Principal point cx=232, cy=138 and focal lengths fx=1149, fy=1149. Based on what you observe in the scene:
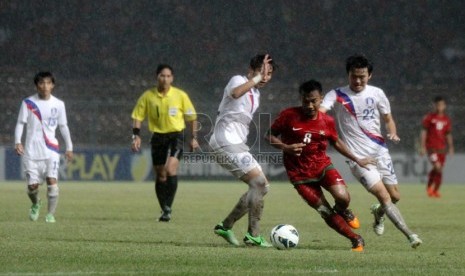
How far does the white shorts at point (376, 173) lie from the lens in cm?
1188

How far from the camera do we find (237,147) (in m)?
11.5

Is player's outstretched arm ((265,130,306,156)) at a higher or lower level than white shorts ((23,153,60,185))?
higher

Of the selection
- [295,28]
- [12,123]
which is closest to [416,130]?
[295,28]

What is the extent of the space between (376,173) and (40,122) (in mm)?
5824

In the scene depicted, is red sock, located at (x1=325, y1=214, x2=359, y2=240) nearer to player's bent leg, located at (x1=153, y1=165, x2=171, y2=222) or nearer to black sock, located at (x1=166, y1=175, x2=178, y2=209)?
player's bent leg, located at (x1=153, y1=165, x2=171, y2=222)

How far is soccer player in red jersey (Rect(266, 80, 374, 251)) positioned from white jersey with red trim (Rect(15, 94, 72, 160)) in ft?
18.3

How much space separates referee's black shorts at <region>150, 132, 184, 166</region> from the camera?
16828mm

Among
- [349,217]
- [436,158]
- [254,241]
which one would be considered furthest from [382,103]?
[436,158]

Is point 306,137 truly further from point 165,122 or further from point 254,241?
point 165,122

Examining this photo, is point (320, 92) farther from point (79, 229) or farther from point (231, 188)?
point (231, 188)

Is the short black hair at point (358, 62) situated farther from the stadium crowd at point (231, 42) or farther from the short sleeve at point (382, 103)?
the stadium crowd at point (231, 42)

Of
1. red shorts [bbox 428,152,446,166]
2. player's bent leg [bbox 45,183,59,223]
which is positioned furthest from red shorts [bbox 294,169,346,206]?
red shorts [bbox 428,152,446,166]

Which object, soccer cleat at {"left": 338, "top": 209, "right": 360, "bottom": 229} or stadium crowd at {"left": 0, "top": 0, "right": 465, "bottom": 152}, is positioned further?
stadium crowd at {"left": 0, "top": 0, "right": 465, "bottom": 152}

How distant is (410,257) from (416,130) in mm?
25755
